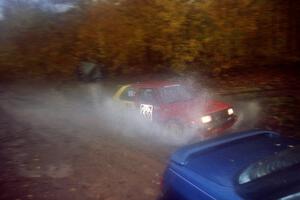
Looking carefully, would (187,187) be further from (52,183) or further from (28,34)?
(28,34)

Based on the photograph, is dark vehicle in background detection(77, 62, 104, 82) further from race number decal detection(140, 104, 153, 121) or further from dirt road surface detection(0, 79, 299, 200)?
race number decal detection(140, 104, 153, 121)

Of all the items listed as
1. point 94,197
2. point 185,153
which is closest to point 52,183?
point 94,197

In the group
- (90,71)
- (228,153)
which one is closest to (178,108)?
(228,153)

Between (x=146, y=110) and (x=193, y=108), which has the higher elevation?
(x=193, y=108)

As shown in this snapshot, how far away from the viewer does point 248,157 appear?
12.1ft

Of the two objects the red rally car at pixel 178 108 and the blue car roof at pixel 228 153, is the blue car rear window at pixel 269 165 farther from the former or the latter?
the red rally car at pixel 178 108

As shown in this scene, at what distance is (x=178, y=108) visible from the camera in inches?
344

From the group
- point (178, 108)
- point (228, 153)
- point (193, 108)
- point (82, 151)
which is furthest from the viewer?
point (178, 108)

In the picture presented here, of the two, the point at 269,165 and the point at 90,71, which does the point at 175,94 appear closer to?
the point at 269,165

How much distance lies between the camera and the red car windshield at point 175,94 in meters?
9.26

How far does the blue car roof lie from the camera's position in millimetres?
3482

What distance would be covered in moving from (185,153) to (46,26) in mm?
14623

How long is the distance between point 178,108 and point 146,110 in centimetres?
105

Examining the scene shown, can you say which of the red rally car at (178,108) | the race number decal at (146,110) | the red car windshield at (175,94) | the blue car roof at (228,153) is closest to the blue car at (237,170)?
the blue car roof at (228,153)
